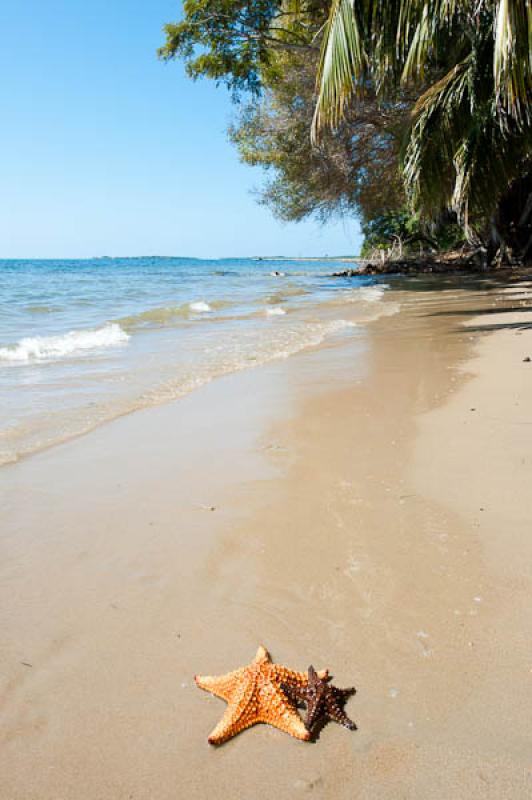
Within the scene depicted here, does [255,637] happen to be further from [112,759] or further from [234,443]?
[234,443]

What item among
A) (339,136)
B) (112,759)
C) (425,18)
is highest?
(339,136)

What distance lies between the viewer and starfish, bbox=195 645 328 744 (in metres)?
1.75

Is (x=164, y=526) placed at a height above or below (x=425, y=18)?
below

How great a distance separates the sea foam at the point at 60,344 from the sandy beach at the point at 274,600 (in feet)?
16.9

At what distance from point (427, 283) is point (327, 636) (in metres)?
21.7

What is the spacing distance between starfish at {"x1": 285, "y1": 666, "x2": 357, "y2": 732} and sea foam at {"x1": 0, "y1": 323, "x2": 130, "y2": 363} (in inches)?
327

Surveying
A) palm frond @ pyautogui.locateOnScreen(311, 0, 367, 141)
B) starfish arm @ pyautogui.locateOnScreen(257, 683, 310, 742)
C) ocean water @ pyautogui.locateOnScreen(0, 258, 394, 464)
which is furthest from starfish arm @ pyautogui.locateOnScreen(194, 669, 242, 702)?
palm frond @ pyautogui.locateOnScreen(311, 0, 367, 141)

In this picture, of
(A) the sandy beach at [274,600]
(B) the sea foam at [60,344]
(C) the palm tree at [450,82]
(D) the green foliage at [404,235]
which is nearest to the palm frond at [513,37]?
(C) the palm tree at [450,82]

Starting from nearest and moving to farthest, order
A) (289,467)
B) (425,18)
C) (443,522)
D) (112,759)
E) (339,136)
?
(112,759)
(443,522)
(289,467)
(425,18)
(339,136)

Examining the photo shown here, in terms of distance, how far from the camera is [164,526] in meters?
3.19

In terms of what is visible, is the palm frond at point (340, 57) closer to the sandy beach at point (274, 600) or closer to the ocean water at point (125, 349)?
the ocean water at point (125, 349)

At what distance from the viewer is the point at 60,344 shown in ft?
34.8

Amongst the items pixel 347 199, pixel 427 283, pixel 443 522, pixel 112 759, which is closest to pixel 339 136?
pixel 347 199

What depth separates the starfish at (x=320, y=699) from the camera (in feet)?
5.81
